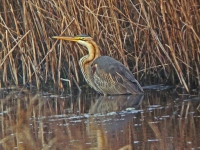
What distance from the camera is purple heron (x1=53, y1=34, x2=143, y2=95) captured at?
8289 mm

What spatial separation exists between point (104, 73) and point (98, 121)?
5.95ft

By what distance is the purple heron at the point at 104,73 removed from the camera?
8289mm

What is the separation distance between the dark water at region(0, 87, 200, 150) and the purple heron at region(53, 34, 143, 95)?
0.44 ft

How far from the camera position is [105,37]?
28.3 feet

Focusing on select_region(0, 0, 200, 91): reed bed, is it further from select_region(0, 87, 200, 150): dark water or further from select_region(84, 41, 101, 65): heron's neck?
select_region(0, 87, 200, 150): dark water

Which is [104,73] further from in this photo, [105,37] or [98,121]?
[98,121]

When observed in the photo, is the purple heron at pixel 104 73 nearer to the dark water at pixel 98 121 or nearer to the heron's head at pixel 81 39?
the heron's head at pixel 81 39

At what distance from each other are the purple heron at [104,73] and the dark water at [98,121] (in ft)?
0.44

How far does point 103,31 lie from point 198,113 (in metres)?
2.28

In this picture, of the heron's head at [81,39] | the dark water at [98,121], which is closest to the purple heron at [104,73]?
the heron's head at [81,39]

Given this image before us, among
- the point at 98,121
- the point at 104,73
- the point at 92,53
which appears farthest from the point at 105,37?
the point at 98,121

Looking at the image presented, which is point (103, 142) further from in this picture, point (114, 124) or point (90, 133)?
point (114, 124)

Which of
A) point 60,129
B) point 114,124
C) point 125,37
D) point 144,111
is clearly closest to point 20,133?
point 60,129

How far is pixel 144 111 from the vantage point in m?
7.16
